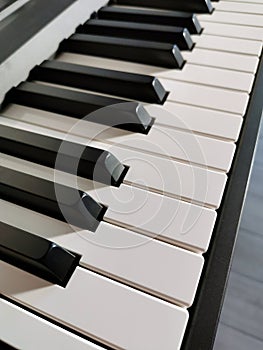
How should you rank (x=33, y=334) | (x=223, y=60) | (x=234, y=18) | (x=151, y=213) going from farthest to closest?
(x=234, y=18) → (x=223, y=60) → (x=151, y=213) → (x=33, y=334)

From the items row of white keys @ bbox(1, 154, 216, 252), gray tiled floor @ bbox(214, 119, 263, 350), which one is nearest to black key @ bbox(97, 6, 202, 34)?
row of white keys @ bbox(1, 154, 216, 252)

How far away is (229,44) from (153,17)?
17 centimetres

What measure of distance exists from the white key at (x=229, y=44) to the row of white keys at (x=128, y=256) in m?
0.47

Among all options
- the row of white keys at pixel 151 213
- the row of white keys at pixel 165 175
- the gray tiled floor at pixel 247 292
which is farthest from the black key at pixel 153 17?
the gray tiled floor at pixel 247 292

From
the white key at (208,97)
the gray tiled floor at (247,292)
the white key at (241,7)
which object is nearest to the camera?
the white key at (208,97)

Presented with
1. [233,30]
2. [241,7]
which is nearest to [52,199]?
[233,30]

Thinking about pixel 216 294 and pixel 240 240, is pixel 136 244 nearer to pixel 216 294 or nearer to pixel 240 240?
pixel 216 294

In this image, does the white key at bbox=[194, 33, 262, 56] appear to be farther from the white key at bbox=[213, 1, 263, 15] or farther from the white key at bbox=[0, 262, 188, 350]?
the white key at bbox=[0, 262, 188, 350]

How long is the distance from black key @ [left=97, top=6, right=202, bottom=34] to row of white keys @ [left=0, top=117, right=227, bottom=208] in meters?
0.35

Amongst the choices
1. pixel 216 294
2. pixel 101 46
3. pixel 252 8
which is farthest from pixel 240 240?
pixel 216 294

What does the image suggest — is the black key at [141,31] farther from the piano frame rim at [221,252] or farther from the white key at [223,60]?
the piano frame rim at [221,252]

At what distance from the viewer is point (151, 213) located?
1.81 ft

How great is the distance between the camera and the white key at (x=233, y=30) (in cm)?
86

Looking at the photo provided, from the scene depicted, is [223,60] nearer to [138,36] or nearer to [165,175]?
[138,36]
